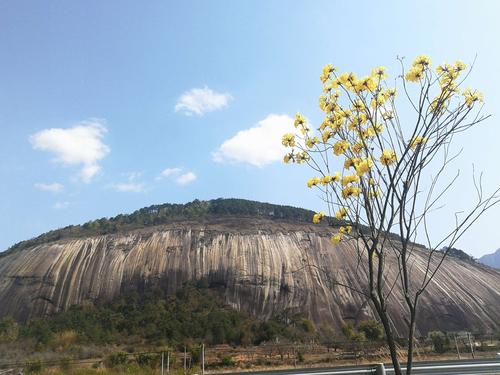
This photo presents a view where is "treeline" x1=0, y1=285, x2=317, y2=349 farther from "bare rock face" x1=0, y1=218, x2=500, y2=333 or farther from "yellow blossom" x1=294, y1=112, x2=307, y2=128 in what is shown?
"yellow blossom" x1=294, y1=112, x2=307, y2=128

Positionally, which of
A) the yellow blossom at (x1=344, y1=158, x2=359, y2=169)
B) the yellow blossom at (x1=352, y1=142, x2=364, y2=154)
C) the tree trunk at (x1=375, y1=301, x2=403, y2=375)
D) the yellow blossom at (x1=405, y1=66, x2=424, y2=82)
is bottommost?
the tree trunk at (x1=375, y1=301, x2=403, y2=375)

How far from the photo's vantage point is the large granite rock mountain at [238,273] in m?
48.6

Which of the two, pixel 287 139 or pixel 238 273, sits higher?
pixel 238 273

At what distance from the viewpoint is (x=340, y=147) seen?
4.15 meters

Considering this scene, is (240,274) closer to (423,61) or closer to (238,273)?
(238,273)

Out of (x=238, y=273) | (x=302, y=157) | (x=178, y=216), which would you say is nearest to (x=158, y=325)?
(x=238, y=273)

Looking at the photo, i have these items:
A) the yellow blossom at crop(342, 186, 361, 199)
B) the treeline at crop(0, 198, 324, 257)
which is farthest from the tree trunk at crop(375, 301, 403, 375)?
the treeline at crop(0, 198, 324, 257)

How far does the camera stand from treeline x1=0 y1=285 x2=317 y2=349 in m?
39.3

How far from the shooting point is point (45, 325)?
43094mm

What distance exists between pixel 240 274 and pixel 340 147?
50.5 meters

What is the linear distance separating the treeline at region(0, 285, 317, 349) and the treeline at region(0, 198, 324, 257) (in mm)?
20399

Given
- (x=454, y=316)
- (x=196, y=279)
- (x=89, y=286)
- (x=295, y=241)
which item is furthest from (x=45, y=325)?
(x=454, y=316)

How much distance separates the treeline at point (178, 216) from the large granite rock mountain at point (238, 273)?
10.7 ft

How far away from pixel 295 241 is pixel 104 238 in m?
28.6
